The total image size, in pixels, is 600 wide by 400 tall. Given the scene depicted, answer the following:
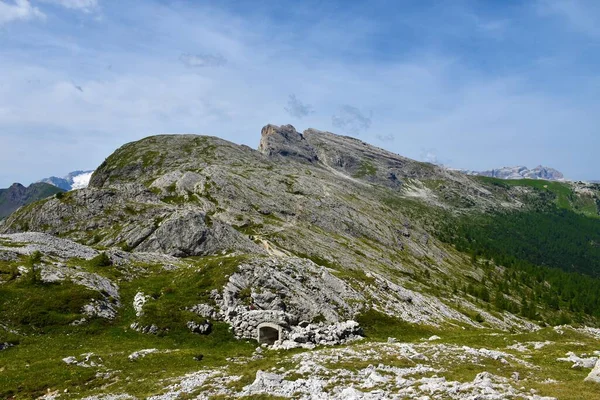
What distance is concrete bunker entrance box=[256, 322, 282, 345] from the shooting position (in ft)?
166

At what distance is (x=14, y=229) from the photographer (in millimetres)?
130750

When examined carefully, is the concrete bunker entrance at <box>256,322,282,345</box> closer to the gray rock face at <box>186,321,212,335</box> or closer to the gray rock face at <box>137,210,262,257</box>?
the gray rock face at <box>186,321,212,335</box>

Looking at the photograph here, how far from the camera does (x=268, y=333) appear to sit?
51625 millimetres

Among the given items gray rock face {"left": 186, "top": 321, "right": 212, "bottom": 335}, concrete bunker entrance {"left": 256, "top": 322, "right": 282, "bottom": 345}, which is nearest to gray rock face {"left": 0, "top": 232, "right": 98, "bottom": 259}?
gray rock face {"left": 186, "top": 321, "right": 212, "bottom": 335}

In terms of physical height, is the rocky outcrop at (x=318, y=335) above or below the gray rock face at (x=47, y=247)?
below

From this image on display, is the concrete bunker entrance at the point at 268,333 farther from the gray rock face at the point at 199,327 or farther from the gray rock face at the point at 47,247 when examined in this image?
the gray rock face at the point at 47,247

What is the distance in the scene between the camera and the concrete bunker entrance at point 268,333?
5056 centimetres

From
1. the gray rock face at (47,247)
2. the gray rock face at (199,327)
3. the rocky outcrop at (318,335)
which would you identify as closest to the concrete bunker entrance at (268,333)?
the rocky outcrop at (318,335)

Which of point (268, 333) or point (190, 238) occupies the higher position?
point (190, 238)

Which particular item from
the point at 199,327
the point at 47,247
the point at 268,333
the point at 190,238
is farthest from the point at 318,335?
the point at 190,238

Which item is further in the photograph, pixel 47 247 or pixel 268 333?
pixel 47 247

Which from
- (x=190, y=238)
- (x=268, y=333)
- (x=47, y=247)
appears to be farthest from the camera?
(x=190, y=238)

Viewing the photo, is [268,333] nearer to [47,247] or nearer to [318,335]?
[318,335]

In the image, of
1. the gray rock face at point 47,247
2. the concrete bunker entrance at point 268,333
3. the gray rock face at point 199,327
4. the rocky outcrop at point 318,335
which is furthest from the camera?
the gray rock face at point 47,247
